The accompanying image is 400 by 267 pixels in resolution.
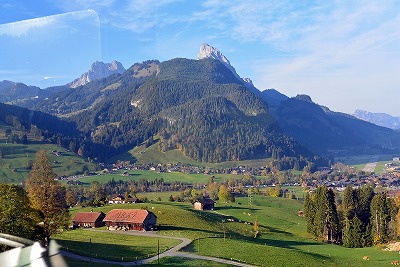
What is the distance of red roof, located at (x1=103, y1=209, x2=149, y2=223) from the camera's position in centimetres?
3227

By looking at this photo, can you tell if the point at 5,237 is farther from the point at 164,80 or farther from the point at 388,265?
the point at 164,80

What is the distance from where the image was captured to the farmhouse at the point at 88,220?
3350 cm

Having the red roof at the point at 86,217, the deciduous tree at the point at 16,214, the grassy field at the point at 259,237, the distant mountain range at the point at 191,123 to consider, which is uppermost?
the distant mountain range at the point at 191,123

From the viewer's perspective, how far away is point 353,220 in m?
37.7

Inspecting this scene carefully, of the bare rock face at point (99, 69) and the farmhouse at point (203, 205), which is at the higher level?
the bare rock face at point (99, 69)

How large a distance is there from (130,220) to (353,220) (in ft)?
66.6

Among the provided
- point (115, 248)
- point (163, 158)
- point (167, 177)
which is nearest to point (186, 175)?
point (167, 177)

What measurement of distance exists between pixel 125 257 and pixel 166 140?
424 feet

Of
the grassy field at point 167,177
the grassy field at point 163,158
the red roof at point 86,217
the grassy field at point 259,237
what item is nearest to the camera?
the grassy field at point 259,237

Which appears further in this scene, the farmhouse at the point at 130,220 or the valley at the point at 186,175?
the farmhouse at the point at 130,220

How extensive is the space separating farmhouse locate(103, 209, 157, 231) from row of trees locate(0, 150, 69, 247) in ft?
66.0

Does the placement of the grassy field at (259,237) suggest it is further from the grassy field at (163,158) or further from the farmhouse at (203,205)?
the grassy field at (163,158)

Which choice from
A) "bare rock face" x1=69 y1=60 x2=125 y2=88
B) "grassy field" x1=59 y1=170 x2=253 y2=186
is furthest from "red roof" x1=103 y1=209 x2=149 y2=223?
"grassy field" x1=59 y1=170 x2=253 y2=186

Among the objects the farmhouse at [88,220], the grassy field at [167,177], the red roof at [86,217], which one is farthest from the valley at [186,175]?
the red roof at [86,217]
